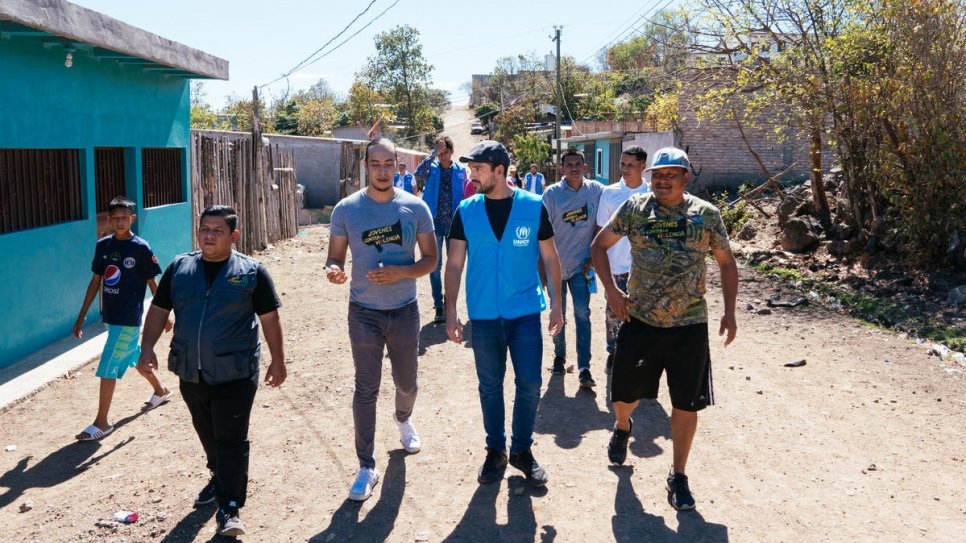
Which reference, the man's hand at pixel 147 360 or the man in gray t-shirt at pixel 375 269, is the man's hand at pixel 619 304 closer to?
the man in gray t-shirt at pixel 375 269

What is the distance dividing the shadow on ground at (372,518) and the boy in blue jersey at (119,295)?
6.66 ft

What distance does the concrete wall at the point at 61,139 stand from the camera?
745cm

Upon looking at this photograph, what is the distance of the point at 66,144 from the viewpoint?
850 cm

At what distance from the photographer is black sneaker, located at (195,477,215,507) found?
4449mm

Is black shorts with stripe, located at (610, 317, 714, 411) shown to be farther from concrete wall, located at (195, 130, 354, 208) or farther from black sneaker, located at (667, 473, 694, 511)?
concrete wall, located at (195, 130, 354, 208)

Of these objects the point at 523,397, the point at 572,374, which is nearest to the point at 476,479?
the point at 523,397

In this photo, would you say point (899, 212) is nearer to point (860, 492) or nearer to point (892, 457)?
point (892, 457)

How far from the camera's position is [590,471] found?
16.1ft

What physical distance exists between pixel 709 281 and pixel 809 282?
56.4 inches

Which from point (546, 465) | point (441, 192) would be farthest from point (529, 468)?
point (441, 192)

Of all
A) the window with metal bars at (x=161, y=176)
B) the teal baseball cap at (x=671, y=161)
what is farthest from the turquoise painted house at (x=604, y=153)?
the teal baseball cap at (x=671, y=161)

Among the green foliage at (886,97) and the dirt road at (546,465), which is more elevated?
the green foliage at (886,97)

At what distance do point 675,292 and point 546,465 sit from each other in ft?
4.67

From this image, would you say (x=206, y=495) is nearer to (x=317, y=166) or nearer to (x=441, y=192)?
(x=441, y=192)
